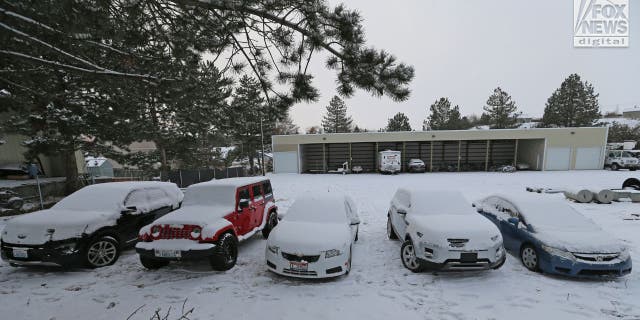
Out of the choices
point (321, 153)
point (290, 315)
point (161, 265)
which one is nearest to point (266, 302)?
point (290, 315)

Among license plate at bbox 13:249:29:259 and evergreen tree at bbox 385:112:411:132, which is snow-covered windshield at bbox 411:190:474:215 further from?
evergreen tree at bbox 385:112:411:132

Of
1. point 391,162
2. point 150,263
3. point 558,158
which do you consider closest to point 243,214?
point 150,263

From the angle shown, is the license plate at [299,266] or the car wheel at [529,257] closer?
the license plate at [299,266]

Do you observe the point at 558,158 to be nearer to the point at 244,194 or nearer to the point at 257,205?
the point at 257,205

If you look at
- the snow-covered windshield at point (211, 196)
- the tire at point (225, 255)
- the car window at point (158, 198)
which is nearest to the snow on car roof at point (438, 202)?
A: the tire at point (225, 255)

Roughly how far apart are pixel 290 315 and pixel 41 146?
45.7 ft

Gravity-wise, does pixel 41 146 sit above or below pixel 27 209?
above

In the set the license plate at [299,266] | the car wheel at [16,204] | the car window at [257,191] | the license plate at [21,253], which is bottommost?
the license plate at [299,266]

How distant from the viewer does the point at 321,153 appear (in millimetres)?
30750

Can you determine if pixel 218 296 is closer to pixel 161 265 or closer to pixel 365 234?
pixel 161 265

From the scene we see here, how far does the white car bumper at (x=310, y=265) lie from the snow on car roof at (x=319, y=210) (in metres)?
1.19

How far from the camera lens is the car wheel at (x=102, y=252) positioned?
536cm

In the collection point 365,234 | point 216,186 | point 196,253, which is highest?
point 216,186

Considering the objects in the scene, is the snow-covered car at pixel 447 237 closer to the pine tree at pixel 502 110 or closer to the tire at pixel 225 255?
the tire at pixel 225 255
